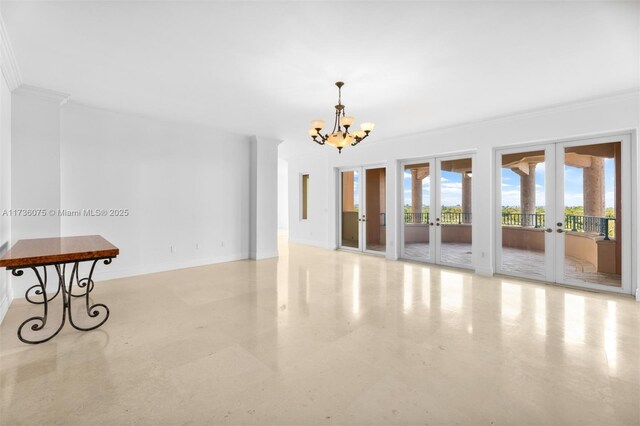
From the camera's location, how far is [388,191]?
22.2 ft

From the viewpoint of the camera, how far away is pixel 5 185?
3.54 meters

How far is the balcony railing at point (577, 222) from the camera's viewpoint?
14.1 feet

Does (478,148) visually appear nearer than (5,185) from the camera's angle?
No

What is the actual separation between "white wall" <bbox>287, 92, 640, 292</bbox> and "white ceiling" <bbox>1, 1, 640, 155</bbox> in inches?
14.6

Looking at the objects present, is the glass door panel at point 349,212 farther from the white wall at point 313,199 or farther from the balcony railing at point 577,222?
the balcony railing at point 577,222

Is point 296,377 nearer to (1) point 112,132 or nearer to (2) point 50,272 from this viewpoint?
(2) point 50,272

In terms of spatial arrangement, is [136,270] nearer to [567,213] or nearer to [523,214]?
[523,214]

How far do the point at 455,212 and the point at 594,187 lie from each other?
208 cm

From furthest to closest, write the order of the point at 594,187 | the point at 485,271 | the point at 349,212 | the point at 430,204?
the point at 349,212, the point at 430,204, the point at 485,271, the point at 594,187

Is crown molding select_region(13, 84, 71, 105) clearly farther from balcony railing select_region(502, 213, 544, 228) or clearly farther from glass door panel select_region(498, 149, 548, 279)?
balcony railing select_region(502, 213, 544, 228)

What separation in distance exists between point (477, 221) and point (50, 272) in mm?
6878

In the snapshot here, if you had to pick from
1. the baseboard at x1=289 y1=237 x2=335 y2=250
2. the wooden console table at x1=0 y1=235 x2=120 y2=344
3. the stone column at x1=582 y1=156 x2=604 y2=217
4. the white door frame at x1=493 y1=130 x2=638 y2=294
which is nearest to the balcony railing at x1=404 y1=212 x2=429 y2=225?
the white door frame at x1=493 y1=130 x2=638 y2=294

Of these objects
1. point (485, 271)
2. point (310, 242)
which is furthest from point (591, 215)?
point (310, 242)

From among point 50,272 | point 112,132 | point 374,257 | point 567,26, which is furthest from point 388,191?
point 50,272
